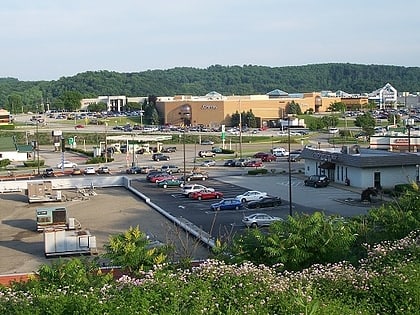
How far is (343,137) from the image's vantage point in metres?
75.1

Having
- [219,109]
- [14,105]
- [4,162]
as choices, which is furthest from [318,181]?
[14,105]

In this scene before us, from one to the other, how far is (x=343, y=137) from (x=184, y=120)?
3424cm

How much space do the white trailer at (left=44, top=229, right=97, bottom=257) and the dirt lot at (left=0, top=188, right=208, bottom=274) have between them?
42 cm

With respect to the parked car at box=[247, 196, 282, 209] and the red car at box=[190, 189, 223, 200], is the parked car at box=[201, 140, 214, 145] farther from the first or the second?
the parked car at box=[247, 196, 282, 209]

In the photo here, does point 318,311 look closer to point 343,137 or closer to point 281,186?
point 281,186

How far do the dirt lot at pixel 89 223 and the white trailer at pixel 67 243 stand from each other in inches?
16.4

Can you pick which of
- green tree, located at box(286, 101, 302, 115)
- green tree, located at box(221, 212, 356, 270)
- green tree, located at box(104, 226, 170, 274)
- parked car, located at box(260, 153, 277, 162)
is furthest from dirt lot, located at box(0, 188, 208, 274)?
green tree, located at box(286, 101, 302, 115)

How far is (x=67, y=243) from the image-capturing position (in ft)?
72.9

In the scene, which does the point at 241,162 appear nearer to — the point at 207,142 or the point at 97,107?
the point at 207,142

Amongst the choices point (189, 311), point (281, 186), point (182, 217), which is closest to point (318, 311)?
point (189, 311)

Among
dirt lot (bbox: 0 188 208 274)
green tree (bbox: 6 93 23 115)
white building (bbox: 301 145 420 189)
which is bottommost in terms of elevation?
dirt lot (bbox: 0 188 208 274)

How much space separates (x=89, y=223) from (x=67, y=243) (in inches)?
208

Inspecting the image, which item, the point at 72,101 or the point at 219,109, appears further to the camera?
the point at 72,101

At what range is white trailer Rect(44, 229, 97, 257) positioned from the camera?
22.0 metres
